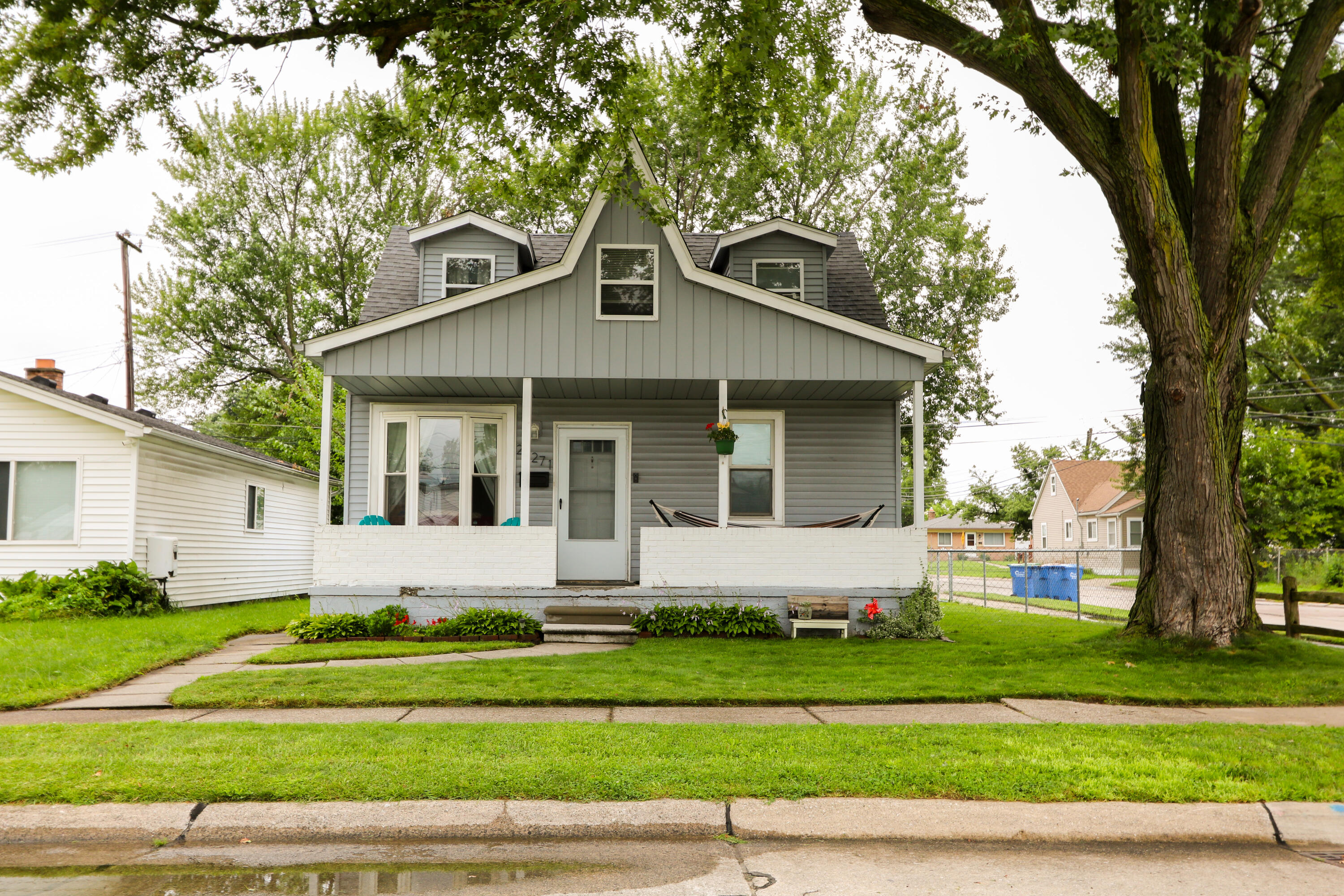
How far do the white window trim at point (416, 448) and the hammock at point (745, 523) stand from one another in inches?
84.5

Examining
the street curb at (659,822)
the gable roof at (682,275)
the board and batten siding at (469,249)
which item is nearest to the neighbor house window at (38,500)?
the gable roof at (682,275)

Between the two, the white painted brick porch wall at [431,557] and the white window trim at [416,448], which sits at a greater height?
the white window trim at [416,448]

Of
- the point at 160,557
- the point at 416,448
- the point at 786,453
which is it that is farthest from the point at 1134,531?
the point at 160,557

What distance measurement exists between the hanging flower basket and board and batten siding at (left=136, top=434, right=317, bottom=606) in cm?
939

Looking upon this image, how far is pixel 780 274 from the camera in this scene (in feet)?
50.1

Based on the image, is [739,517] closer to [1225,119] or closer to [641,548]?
[641,548]

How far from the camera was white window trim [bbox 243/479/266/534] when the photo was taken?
18641mm

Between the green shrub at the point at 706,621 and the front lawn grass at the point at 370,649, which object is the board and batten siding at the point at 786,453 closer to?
the green shrub at the point at 706,621

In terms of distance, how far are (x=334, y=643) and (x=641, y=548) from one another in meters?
3.91

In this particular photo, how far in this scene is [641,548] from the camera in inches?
474

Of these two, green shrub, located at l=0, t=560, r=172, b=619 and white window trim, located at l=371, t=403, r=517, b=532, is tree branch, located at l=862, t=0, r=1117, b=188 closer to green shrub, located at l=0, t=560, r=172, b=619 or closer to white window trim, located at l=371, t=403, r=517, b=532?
white window trim, located at l=371, t=403, r=517, b=532

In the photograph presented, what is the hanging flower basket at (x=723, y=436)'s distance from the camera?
1205 centimetres

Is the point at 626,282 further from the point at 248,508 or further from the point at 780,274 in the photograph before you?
the point at 248,508

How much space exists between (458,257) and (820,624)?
27.4 feet
